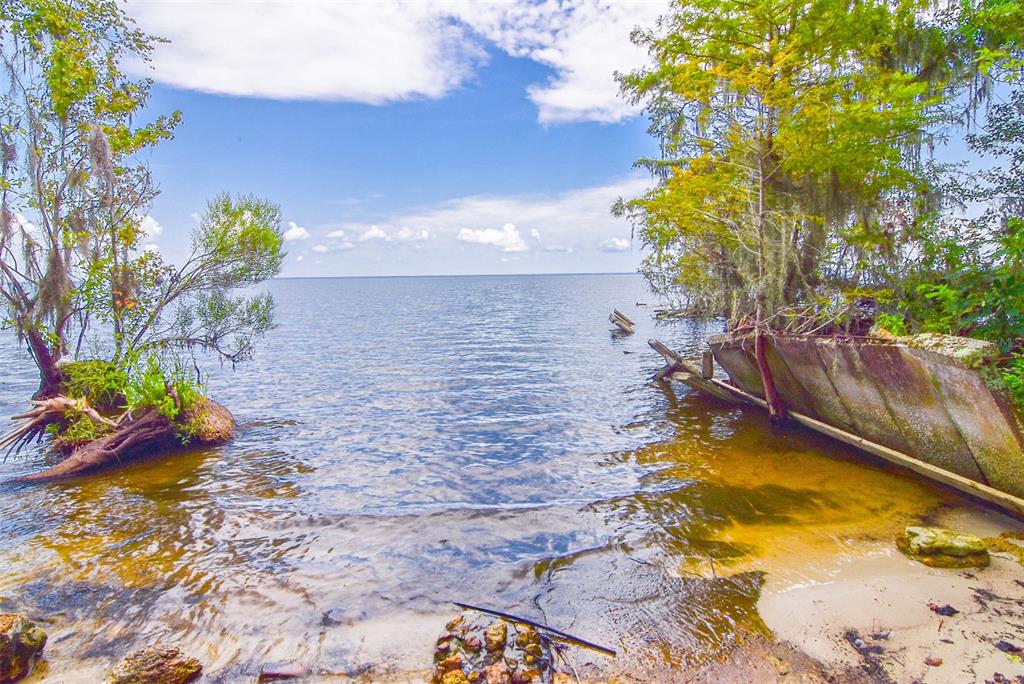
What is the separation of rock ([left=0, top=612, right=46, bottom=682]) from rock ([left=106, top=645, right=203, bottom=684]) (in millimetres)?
1154

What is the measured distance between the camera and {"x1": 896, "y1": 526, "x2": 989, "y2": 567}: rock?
693 cm

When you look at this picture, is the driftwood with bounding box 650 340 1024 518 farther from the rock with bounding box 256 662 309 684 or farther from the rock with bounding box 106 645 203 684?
the rock with bounding box 106 645 203 684

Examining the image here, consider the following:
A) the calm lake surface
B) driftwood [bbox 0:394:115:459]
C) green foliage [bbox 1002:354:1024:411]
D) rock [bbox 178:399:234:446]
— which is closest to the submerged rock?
the calm lake surface

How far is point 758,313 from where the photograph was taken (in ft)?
41.7

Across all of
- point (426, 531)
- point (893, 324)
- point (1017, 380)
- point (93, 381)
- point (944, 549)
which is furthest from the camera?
point (93, 381)

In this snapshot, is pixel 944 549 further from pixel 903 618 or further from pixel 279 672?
pixel 279 672

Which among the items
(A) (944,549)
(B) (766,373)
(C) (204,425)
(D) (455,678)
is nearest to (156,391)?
(C) (204,425)

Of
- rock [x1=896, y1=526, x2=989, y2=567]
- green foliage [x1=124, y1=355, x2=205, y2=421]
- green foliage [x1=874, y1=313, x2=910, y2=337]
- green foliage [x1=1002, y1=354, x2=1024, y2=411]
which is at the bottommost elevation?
rock [x1=896, y1=526, x2=989, y2=567]

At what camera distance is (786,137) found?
12438mm

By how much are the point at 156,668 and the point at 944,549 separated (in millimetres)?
9835

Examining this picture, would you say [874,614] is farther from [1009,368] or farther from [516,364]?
[516,364]

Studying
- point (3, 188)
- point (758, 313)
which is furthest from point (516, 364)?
point (3, 188)

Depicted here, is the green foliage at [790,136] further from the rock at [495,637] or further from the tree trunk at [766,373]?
the rock at [495,637]

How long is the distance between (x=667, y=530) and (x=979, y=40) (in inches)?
614
